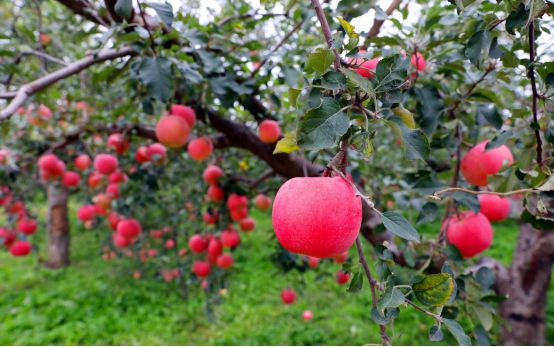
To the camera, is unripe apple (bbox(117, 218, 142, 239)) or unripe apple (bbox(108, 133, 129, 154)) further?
unripe apple (bbox(117, 218, 142, 239))

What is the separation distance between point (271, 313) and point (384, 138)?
78.8 inches

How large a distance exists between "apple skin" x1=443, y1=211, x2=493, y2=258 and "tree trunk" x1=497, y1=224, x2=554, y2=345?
1.26m

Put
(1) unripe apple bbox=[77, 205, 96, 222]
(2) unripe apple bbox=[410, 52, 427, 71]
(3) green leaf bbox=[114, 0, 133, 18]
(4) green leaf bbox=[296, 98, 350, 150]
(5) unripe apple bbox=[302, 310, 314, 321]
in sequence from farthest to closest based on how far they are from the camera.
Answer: (5) unripe apple bbox=[302, 310, 314, 321]
(1) unripe apple bbox=[77, 205, 96, 222]
(2) unripe apple bbox=[410, 52, 427, 71]
(3) green leaf bbox=[114, 0, 133, 18]
(4) green leaf bbox=[296, 98, 350, 150]

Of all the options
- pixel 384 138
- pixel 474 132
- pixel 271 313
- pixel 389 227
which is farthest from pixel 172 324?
pixel 389 227

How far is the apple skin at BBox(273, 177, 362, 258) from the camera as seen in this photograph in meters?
0.61

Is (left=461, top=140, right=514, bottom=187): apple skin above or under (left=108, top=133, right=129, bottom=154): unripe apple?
under

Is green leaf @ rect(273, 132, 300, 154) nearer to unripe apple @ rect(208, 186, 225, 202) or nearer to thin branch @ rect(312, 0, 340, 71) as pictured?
thin branch @ rect(312, 0, 340, 71)

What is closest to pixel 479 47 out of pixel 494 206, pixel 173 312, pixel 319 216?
pixel 319 216

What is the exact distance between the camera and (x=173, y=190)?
11.0ft

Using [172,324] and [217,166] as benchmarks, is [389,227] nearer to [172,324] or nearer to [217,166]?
[217,166]

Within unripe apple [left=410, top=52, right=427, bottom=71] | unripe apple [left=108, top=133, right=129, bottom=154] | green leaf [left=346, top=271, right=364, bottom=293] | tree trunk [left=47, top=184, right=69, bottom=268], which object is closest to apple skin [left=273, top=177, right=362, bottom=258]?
green leaf [left=346, top=271, right=364, bottom=293]

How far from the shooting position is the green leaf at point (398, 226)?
1.87ft

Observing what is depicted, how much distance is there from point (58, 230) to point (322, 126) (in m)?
5.54

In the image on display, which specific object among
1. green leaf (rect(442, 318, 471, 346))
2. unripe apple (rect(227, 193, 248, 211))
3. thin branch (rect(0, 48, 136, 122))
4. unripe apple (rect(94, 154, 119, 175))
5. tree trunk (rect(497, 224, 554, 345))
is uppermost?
thin branch (rect(0, 48, 136, 122))
